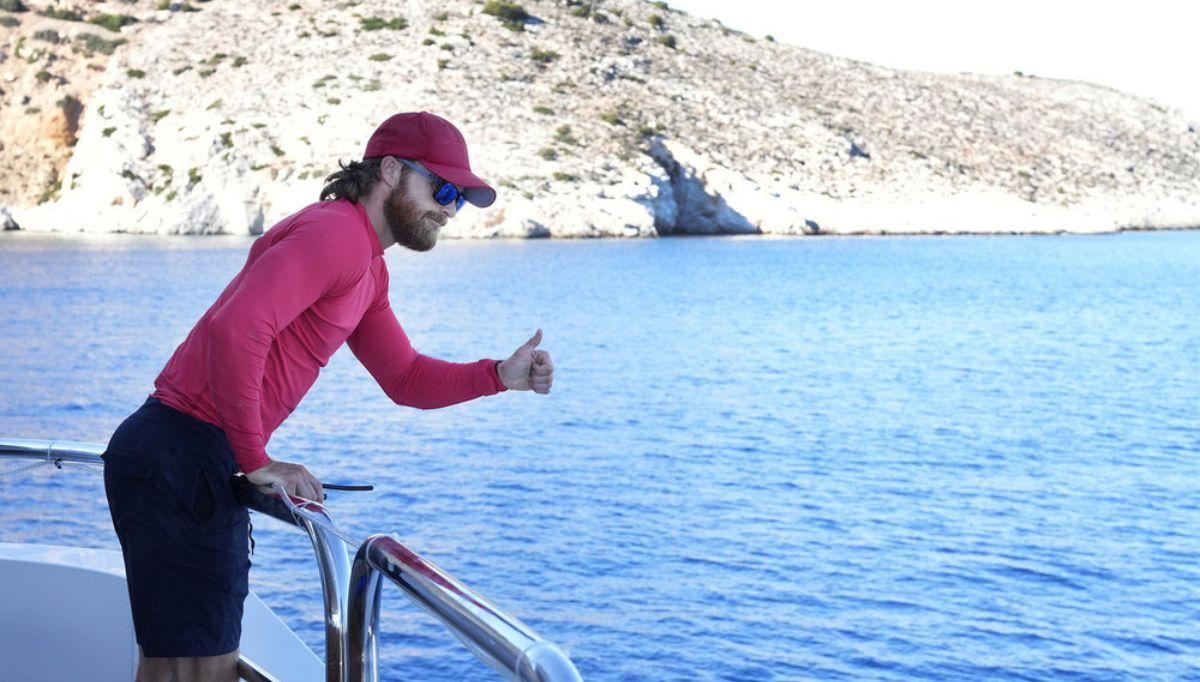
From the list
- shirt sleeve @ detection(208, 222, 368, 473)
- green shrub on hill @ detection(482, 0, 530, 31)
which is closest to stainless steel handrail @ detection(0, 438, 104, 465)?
shirt sleeve @ detection(208, 222, 368, 473)

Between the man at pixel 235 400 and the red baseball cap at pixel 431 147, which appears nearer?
the man at pixel 235 400

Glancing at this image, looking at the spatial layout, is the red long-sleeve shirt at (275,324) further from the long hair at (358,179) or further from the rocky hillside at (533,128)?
the rocky hillside at (533,128)

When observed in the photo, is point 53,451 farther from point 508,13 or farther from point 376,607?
point 508,13

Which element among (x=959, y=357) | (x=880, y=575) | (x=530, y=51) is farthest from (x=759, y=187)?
(x=880, y=575)

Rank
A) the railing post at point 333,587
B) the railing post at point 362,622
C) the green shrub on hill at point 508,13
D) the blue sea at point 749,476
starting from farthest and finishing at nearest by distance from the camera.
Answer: the green shrub on hill at point 508,13
the blue sea at point 749,476
the railing post at point 333,587
the railing post at point 362,622

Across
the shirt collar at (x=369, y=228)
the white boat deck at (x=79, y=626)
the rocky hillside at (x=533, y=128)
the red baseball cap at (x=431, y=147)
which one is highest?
the red baseball cap at (x=431, y=147)

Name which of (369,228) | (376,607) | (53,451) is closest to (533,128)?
(53,451)

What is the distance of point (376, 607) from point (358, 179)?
1.08 meters

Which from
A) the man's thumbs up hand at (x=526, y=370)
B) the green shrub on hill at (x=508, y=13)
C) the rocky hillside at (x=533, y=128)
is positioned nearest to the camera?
the man's thumbs up hand at (x=526, y=370)

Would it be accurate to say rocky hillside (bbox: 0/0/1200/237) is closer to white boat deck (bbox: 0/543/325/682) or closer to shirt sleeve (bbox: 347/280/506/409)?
white boat deck (bbox: 0/543/325/682)

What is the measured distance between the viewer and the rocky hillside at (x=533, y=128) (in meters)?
64.0

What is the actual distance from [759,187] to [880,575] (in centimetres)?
5646

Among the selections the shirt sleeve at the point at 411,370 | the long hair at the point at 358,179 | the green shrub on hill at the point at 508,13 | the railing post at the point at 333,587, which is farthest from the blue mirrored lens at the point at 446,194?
the green shrub on hill at the point at 508,13

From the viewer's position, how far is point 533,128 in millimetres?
68875
